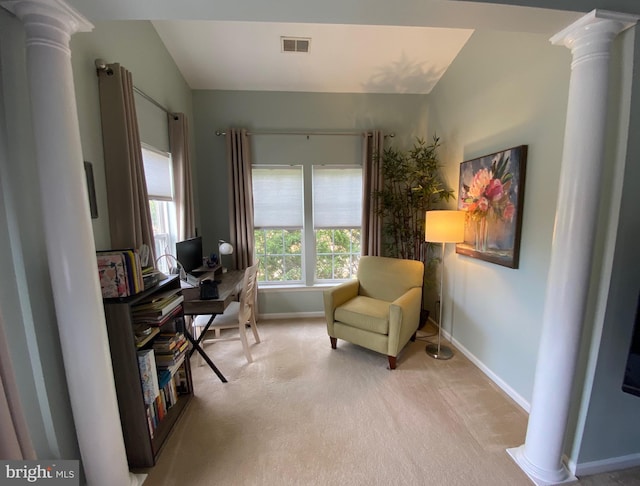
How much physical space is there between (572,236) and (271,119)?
309 centimetres

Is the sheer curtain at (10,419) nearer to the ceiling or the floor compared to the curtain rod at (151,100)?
nearer to the floor

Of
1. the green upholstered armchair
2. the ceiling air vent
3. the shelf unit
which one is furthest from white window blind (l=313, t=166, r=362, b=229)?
the shelf unit

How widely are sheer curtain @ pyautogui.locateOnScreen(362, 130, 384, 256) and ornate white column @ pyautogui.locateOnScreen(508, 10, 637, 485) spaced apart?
78.9 inches

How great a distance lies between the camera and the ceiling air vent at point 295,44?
2490 mm

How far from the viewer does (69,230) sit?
42.1 inches

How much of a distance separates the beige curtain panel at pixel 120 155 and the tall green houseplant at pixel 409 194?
98.7 inches

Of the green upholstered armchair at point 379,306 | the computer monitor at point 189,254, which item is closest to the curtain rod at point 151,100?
the computer monitor at point 189,254

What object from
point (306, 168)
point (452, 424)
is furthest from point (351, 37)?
point (452, 424)

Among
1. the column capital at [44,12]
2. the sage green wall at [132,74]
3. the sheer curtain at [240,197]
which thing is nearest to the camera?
the column capital at [44,12]

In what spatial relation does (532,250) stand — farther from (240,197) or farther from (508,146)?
(240,197)

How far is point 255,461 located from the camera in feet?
4.96

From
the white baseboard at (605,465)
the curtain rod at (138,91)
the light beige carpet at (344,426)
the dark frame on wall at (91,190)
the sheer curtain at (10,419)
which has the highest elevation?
the curtain rod at (138,91)

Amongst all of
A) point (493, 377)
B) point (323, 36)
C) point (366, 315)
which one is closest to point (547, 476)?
point (493, 377)

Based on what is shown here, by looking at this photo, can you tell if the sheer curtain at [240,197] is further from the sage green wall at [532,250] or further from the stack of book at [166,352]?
the sage green wall at [532,250]
